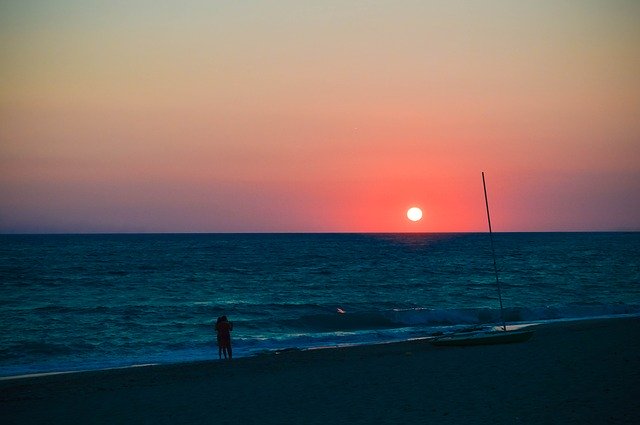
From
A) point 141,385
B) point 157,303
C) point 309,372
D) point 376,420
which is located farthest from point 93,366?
point 157,303

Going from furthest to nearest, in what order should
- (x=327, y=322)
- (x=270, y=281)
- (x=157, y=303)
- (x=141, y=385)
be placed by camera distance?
(x=270, y=281)
(x=157, y=303)
(x=327, y=322)
(x=141, y=385)

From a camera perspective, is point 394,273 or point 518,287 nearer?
point 518,287

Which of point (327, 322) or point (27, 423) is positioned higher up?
point (27, 423)

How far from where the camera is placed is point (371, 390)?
14828 millimetres

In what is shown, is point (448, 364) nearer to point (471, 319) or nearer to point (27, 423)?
point (27, 423)

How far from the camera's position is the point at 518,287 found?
5731cm

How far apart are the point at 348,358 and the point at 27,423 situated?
10794 mm

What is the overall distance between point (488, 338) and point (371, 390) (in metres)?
8.20

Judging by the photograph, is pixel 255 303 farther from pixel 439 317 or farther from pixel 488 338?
pixel 488 338

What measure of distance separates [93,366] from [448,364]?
1298 centimetres

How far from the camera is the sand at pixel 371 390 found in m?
12.2

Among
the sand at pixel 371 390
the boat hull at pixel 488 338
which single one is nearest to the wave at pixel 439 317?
the boat hull at pixel 488 338

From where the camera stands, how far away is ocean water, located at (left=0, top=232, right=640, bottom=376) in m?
28.8

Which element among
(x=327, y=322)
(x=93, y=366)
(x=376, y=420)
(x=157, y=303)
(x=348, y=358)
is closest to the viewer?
(x=376, y=420)
